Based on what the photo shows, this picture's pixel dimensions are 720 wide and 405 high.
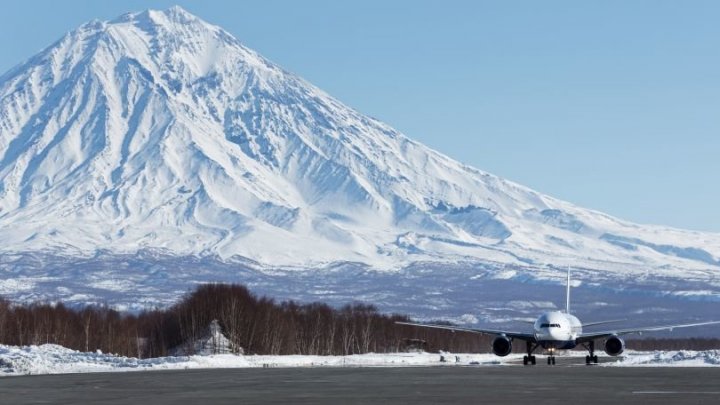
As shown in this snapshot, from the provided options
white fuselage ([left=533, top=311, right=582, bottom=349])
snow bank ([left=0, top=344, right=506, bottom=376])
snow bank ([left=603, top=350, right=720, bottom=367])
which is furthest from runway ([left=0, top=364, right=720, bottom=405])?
white fuselage ([left=533, top=311, right=582, bottom=349])

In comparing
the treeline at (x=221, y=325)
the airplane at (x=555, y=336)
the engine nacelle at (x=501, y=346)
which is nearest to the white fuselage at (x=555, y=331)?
the airplane at (x=555, y=336)

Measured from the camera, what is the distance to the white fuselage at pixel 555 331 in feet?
268

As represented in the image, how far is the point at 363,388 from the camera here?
151 feet

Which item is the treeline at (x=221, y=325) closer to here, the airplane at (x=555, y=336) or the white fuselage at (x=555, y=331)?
the airplane at (x=555, y=336)

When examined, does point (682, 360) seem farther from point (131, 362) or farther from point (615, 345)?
point (131, 362)

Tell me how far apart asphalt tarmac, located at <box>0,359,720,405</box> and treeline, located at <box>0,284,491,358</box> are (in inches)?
2576

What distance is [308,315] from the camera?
6742 inches

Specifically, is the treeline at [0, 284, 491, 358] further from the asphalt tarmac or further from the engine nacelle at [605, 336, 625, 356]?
the asphalt tarmac

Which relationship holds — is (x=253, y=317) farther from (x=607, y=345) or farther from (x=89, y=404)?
(x=89, y=404)

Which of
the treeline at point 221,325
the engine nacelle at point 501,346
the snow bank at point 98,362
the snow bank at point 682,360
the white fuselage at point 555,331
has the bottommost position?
the snow bank at point 98,362

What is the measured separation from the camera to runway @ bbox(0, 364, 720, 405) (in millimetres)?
39875

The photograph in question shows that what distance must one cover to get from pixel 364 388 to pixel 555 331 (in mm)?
37259

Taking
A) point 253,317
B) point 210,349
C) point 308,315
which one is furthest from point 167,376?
point 308,315

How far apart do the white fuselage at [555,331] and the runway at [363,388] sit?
22044 millimetres
